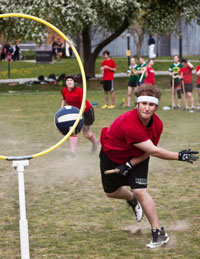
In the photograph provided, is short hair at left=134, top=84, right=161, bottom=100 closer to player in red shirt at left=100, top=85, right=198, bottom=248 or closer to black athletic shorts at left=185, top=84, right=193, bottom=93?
player in red shirt at left=100, top=85, right=198, bottom=248

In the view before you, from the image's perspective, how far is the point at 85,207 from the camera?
24.2ft

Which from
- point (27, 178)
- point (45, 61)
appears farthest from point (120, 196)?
point (45, 61)

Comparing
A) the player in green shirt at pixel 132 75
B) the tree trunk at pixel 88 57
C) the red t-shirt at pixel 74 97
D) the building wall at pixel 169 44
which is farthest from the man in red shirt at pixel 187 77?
the building wall at pixel 169 44

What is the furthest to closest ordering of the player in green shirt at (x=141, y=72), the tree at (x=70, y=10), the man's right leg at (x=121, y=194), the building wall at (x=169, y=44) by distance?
the building wall at (x=169, y=44)
the tree at (x=70, y=10)
the player in green shirt at (x=141, y=72)
the man's right leg at (x=121, y=194)

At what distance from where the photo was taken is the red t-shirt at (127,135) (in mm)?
5629

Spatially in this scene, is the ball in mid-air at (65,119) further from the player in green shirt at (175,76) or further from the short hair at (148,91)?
the player in green shirt at (175,76)

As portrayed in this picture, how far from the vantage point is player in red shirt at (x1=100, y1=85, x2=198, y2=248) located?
5.64 meters

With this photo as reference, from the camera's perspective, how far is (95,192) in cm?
822

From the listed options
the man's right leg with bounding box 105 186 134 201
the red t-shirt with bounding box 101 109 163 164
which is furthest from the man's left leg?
the man's right leg with bounding box 105 186 134 201

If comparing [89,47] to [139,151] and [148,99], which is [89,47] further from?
[148,99]

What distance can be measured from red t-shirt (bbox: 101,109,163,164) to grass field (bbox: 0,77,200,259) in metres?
0.93

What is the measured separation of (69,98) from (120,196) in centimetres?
464

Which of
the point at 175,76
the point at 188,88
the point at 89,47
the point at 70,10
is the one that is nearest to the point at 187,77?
the point at 188,88

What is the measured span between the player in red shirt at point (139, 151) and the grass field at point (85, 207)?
0.44 meters
